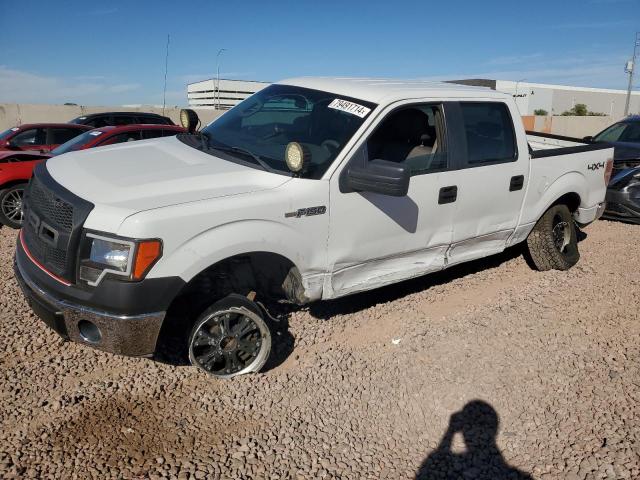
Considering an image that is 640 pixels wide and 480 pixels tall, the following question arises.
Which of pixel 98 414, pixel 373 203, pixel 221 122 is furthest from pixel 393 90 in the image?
pixel 98 414

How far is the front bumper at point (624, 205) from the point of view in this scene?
798 centimetres

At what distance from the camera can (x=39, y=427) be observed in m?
3.03

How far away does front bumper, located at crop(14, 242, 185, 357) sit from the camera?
296 cm

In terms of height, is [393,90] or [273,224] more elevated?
[393,90]

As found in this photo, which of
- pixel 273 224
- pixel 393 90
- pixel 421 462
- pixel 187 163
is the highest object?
pixel 393 90

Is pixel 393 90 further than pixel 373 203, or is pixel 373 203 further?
pixel 393 90

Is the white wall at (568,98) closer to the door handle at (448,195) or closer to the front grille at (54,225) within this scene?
the door handle at (448,195)

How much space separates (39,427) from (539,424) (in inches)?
119

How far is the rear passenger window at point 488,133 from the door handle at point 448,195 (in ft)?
1.01

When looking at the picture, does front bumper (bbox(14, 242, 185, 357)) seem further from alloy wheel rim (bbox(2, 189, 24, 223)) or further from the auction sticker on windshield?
alloy wheel rim (bbox(2, 189, 24, 223))

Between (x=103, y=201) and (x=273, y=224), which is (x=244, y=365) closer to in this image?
(x=273, y=224)

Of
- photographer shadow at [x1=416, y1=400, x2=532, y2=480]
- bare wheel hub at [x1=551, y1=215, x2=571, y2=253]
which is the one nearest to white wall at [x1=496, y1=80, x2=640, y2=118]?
bare wheel hub at [x1=551, y1=215, x2=571, y2=253]

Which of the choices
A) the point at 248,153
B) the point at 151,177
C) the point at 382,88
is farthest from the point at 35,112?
the point at 151,177

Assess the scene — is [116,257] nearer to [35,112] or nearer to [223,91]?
[35,112]
